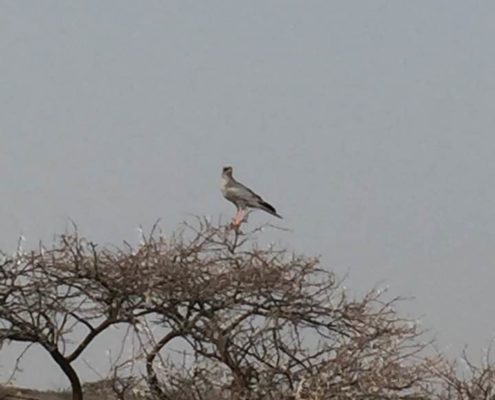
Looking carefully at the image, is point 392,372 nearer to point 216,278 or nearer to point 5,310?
point 216,278

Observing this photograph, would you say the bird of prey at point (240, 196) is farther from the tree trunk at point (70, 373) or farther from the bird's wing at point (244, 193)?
the tree trunk at point (70, 373)

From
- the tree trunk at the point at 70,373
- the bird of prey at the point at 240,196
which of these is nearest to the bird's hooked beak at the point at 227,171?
the bird of prey at the point at 240,196

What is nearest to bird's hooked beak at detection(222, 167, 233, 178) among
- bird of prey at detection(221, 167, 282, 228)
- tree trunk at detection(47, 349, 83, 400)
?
bird of prey at detection(221, 167, 282, 228)

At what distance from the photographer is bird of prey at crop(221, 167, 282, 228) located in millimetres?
13781

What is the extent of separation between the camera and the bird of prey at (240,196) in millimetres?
13781

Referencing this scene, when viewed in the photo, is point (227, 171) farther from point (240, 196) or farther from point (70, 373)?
point (70, 373)

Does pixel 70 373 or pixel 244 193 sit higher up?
pixel 244 193

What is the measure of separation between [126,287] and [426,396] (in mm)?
3083

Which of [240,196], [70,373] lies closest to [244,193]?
[240,196]

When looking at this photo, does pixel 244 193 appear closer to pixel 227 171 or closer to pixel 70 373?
pixel 227 171

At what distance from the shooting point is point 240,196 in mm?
13992

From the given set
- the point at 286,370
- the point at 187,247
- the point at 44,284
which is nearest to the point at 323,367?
the point at 286,370

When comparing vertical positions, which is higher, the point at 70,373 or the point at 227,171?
the point at 227,171

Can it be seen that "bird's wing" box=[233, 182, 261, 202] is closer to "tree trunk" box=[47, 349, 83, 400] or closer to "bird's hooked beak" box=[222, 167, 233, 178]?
"bird's hooked beak" box=[222, 167, 233, 178]
